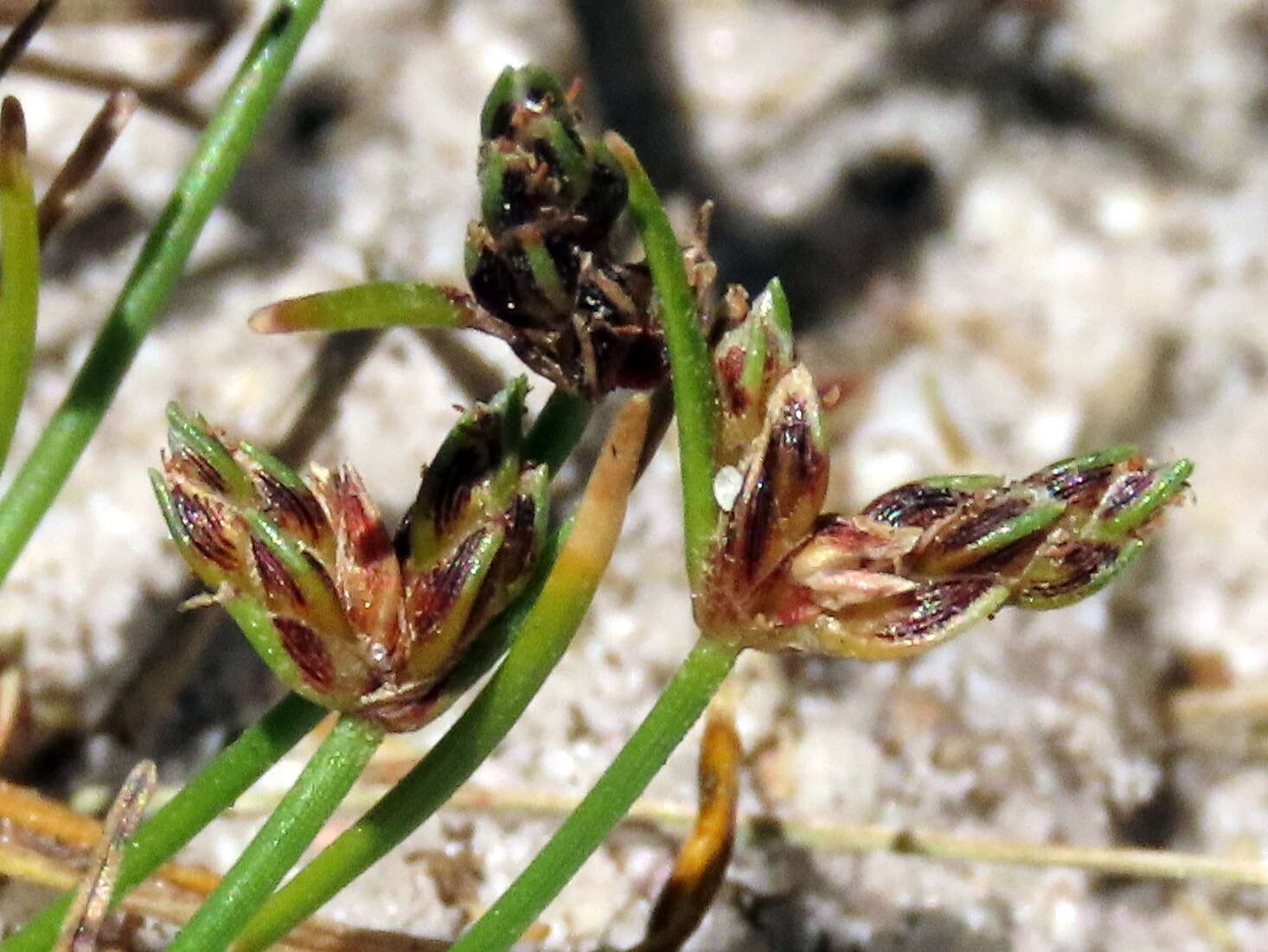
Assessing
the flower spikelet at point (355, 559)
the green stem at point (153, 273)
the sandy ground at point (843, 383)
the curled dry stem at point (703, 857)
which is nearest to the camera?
the flower spikelet at point (355, 559)

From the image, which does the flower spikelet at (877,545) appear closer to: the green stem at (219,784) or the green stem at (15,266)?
the green stem at (219,784)

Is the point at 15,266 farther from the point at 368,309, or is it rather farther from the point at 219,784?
the point at 219,784

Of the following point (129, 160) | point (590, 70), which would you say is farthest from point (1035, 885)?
point (129, 160)

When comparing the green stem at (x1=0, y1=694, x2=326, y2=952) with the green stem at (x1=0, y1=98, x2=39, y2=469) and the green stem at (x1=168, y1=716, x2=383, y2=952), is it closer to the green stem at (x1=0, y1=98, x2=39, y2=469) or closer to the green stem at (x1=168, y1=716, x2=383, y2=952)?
the green stem at (x1=168, y1=716, x2=383, y2=952)

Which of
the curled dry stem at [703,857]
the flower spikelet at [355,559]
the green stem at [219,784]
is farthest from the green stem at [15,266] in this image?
the curled dry stem at [703,857]

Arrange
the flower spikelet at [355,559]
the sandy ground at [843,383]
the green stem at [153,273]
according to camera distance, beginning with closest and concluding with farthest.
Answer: the flower spikelet at [355,559] → the green stem at [153,273] → the sandy ground at [843,383]

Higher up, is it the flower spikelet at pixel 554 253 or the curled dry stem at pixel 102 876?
the flower spikelet at pixel 554 253
